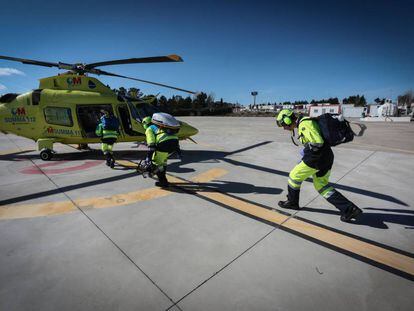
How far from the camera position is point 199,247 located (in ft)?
9.28

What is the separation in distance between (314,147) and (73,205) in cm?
422

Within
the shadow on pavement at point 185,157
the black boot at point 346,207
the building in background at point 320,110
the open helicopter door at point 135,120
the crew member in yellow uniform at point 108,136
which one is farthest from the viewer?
the open helicopter door at point 135,120

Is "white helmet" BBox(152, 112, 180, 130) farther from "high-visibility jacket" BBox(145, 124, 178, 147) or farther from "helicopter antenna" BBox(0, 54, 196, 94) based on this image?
"helicopter antenna" BBox(0, 54, 196, 94)

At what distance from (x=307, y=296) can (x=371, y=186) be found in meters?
4.22

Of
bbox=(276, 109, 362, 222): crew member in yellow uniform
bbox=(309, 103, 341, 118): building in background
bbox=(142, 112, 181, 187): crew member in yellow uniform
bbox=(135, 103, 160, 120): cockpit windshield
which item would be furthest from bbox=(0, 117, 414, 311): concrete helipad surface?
bbox=(135, 103, 160, 120): cockpit windshield

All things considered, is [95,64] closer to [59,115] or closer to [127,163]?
[59,115]

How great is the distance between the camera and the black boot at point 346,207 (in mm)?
3396

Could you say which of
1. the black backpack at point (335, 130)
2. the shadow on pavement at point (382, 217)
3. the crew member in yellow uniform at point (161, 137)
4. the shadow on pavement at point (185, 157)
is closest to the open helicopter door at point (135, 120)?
the shadow on pavement at point (185, 157)

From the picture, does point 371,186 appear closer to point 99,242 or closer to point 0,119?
point 99,242

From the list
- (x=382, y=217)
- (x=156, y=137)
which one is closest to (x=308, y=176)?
(x=382, y=217)

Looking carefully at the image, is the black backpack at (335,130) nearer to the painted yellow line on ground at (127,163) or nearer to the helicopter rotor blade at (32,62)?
the painted yellow line on ground at (127,163)

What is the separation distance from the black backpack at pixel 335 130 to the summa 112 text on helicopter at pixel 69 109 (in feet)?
17.3

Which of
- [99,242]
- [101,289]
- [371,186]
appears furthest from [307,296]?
[371,186]

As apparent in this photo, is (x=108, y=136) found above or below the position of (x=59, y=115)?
below
